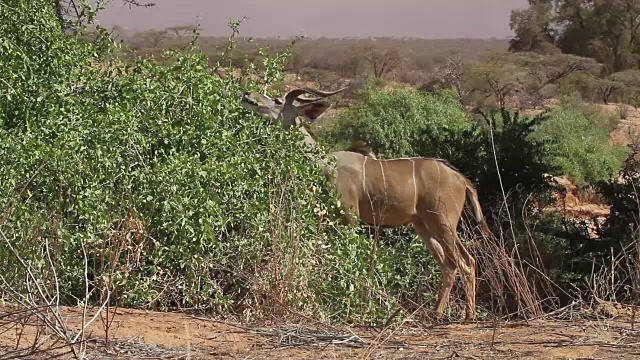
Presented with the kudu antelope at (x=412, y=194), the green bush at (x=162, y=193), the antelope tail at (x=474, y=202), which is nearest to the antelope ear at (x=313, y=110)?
the kudu antelope at (x=412, y=194)

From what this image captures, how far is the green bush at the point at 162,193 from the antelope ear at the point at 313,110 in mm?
1676

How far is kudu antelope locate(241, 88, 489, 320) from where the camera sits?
775cm

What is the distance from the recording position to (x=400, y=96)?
1363cm

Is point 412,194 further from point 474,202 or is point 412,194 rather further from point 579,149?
point 579,149

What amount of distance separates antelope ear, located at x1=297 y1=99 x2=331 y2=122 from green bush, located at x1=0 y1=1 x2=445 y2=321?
5.50ft

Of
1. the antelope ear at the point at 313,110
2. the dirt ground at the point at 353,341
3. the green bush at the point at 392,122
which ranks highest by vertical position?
the antelope ear at the point at 313,110

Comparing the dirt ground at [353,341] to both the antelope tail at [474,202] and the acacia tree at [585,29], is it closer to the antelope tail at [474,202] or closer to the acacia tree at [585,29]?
the antelope tail at [474,202]

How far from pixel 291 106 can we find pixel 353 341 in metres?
4.13

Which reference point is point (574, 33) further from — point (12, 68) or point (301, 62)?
point (12, 68)

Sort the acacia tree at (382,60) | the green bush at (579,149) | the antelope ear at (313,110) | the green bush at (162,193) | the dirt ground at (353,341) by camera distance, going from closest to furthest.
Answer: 1. the dirt ground at (353,341)
2. the green bush at (162,193)
3. the antelope ear at (313,110)
4. the green bush at (579,149)
5. the acacia tree at (382,60)

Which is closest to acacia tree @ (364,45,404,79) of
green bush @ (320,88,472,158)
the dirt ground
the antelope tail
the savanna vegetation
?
green bush @ (320,88,472,158)

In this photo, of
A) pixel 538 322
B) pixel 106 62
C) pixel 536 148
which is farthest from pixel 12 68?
pixel 536 148

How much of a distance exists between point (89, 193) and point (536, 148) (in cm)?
581

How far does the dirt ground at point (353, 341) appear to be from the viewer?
4.12 meters
